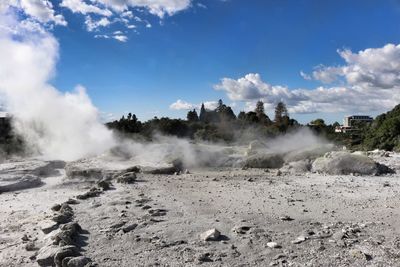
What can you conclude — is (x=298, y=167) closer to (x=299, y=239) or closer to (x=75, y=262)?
(x=299, y=239)

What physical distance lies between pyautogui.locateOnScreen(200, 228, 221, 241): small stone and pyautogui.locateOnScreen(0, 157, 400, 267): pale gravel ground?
0.48ft

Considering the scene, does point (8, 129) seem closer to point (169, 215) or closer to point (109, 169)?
point (109, 169)

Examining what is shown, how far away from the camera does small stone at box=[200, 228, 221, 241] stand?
762 cm

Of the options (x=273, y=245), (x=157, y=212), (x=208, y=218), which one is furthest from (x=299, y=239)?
(x=157, y=212)

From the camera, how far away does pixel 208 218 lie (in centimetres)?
921

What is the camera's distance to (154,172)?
18.1 meters

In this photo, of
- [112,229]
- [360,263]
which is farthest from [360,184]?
[112,229]

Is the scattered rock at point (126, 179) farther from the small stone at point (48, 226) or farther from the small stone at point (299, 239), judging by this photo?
the small stone at point (299, 239)

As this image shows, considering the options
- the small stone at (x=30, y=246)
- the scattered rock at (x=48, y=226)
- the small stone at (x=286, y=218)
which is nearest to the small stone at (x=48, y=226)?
the scattered rock at (x=48, y=226)

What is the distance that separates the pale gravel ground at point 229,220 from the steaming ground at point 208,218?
2 cm

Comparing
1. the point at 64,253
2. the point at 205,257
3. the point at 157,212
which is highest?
the point at 157,212

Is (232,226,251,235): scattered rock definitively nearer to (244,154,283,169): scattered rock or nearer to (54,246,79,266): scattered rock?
(54,246,79,266): scattered rock

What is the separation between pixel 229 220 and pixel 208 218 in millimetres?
495

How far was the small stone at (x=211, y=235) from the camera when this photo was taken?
7.62 metres
